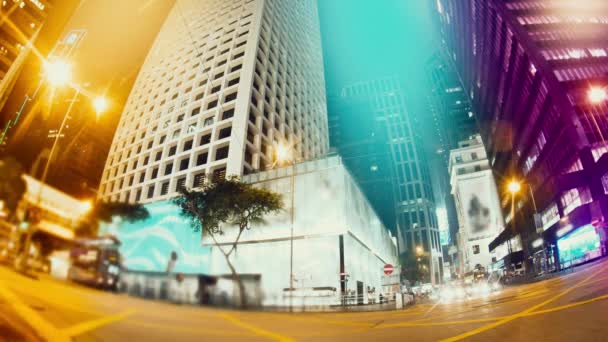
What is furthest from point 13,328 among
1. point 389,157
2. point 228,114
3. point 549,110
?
point 389,157

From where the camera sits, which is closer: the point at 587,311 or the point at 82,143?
the point at 82,143

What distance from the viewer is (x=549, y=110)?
3244 centimetres

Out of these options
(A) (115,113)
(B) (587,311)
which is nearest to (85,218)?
(A) (115,113)

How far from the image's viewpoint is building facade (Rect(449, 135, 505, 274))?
63.8m

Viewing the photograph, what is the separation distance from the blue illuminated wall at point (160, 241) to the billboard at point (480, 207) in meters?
74.9

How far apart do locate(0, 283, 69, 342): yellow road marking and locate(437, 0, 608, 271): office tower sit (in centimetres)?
3168

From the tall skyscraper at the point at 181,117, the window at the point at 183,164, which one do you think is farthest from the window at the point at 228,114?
the window at the point at 183,164

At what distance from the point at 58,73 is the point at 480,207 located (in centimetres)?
8131

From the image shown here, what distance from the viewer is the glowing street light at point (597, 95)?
2732 centimetres

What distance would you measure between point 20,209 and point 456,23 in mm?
72126

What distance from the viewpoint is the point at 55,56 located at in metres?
1.52

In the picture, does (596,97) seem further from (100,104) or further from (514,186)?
(100,104)

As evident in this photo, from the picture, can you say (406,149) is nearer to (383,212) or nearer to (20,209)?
(383,212)

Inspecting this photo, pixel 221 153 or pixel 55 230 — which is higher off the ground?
pixel 221 153
